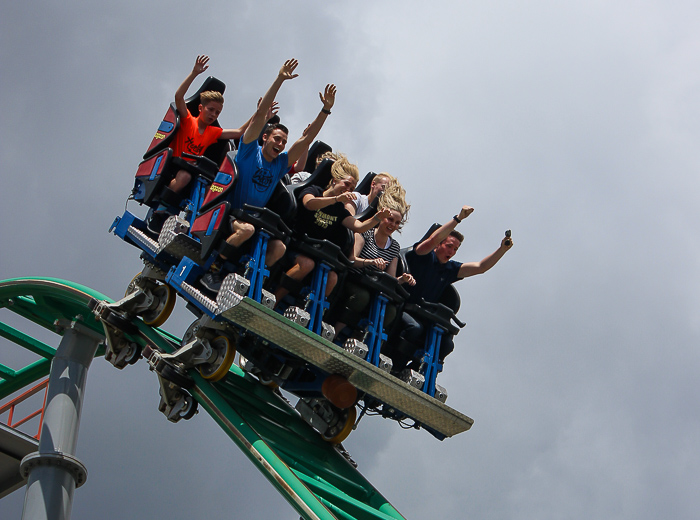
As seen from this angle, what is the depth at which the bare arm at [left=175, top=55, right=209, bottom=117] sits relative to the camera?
23.0ft

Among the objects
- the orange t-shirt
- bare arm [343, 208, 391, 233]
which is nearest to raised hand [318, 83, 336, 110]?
bare arm [343, 208, 391, 233]

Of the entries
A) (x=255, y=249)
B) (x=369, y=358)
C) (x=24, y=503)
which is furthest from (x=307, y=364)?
(x=24, y=503)

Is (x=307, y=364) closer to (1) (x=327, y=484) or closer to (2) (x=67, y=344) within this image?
(1) (x=327, y=484)

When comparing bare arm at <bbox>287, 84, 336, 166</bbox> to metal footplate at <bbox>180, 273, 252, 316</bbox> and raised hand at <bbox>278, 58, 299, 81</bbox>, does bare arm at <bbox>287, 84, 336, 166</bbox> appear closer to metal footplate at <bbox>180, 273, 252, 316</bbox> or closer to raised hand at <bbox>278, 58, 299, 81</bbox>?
raised hand at <bbox>278, 58, 299, 81</bbox>

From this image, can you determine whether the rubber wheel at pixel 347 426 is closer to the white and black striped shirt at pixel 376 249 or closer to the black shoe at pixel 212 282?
the white and black striped shirt at pixel 376 249

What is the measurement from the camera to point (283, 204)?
624cm

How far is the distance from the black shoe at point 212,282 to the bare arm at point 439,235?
1.44m

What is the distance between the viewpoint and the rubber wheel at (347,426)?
22.8 ft

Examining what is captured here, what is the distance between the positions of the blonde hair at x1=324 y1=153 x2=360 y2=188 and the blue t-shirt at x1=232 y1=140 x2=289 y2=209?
14.0 inches

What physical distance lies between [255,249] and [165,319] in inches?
52.8

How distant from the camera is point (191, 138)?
7.09m

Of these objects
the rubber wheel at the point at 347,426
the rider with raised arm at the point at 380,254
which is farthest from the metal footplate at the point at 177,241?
the rubber wheel at the point at 347,426

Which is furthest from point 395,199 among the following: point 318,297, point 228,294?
point 228,294

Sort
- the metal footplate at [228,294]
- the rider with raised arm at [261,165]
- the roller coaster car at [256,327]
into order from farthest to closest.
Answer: the rider with raised arm at [261,165] → the roller coaster car at [256,327] → the metal footplate at [228,294]
